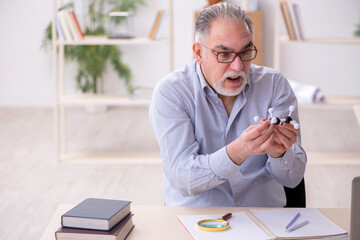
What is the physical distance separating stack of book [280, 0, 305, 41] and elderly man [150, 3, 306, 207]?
217 cm

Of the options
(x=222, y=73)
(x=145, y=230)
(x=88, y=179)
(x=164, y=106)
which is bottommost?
(x=88, y=179)

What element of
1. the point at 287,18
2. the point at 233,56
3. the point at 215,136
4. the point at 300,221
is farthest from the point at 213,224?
the point at 287,18

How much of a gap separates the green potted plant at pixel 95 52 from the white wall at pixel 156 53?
0.22 meters

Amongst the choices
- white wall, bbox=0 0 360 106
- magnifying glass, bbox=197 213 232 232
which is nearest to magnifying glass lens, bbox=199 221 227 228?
magnifying glass, bbox=197 213 232 232

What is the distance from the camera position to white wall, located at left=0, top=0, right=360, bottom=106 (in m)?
5.77

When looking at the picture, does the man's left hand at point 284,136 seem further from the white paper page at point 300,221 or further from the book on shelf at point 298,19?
the book on shelf at point 298,19

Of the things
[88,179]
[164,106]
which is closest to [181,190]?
[164,106]

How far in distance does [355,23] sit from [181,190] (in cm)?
437

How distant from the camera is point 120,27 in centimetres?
589

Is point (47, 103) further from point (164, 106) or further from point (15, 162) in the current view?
point (164, 106)

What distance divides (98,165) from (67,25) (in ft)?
3.49

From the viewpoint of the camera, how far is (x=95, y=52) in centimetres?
556

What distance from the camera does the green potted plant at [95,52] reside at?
555 centimetres

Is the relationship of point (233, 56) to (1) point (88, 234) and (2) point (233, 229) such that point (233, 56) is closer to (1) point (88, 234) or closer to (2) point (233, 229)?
(2) point (233, 229)
